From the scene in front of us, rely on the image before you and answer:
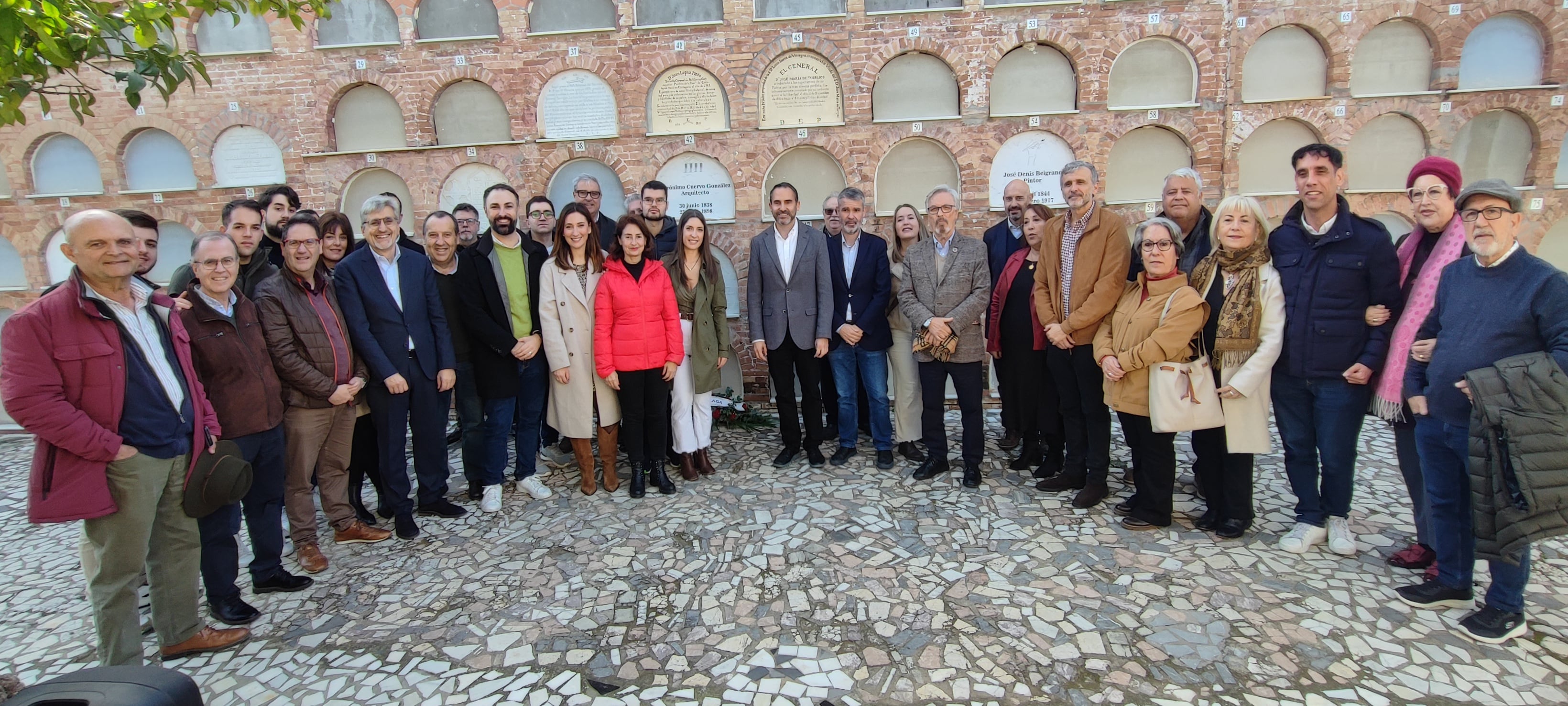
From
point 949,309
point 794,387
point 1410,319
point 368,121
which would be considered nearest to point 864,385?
point 794,387

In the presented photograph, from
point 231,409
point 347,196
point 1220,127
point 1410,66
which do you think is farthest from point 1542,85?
point 347,196

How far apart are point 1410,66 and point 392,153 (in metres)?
10.3

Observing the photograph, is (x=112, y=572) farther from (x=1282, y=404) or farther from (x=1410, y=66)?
(x=1410, y=66)

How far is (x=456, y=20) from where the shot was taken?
24.0 ft

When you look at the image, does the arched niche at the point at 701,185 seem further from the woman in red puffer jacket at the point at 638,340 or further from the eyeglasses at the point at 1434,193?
the eyeglasses at the point at 1434,193

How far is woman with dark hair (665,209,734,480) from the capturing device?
514cm

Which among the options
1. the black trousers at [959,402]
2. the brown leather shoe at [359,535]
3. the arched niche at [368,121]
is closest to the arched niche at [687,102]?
the arched niche at [368,121]

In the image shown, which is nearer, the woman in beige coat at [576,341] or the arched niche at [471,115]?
the woman in beige coat at [576,341]

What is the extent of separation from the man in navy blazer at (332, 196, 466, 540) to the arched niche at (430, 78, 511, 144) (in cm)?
342

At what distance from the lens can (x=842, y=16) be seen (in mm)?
7109

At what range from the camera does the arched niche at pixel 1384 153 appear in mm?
6895

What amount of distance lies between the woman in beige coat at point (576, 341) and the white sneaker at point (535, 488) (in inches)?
10.7

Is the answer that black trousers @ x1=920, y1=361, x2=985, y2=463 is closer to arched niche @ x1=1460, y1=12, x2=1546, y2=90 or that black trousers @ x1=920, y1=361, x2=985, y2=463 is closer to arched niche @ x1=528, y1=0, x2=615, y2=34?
arched niche @ x1=528, y1=0, x2=615, y2=34

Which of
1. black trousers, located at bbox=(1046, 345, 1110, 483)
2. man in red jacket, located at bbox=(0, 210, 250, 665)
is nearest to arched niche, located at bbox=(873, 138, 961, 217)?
black trousers, located at bbox=(1046, 345, 1110, 483)
